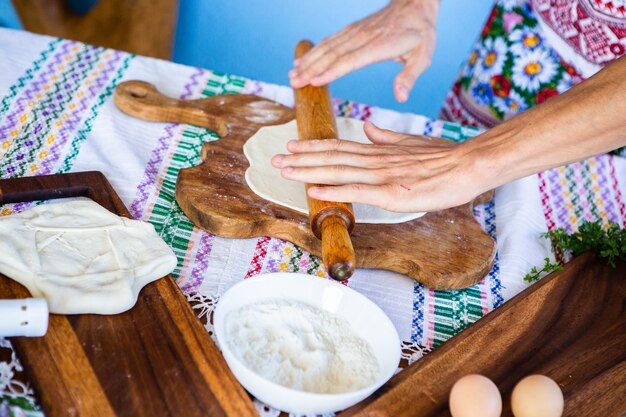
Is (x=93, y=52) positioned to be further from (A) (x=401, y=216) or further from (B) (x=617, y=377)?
(B) (x=617, y=377)

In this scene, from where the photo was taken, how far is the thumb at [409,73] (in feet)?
4.95

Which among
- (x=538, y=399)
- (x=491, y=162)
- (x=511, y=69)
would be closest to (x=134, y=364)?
(x=538, y=399)

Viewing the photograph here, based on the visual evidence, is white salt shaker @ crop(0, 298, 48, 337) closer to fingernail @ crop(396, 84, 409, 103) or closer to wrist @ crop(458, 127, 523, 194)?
wrist @ crop(458, 127, 523, 194)

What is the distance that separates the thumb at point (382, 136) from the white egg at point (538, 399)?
22.9 inches

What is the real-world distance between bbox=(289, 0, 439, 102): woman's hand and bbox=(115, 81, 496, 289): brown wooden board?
0.27 meters

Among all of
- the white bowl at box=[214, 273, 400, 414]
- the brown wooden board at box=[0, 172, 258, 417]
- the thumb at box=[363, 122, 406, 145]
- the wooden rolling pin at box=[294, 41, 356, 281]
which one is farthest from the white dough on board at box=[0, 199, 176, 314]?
the thumb at box=[363, 122, 406, 145]

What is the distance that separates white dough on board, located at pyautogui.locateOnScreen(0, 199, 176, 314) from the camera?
3.02 feet

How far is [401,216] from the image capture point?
1248 mm

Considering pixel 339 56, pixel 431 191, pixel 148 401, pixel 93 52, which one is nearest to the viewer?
pixel 148 401

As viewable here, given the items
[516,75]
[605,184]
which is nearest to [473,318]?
[605,184]

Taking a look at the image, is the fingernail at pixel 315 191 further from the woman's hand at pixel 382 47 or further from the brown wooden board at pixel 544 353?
the woman's hand at pixel 382 47

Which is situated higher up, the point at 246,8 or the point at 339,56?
the point at 339,56

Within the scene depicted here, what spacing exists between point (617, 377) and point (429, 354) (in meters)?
0.29

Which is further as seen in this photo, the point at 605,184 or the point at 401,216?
the point at 605,184
